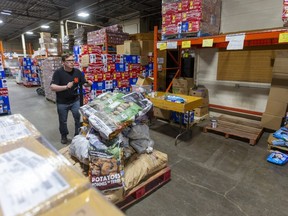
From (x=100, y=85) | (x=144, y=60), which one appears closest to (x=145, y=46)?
(x=144, y=60)

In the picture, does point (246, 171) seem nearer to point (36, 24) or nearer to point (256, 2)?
point (256, 2)

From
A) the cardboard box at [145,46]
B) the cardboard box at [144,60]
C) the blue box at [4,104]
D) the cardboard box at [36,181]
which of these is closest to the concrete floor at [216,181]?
the cardboard box at [36,181]

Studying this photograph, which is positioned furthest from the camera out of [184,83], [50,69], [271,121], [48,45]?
[48,45]

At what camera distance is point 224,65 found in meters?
5.19

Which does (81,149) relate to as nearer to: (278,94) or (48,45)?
(278,94)

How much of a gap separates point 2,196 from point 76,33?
29.2 ft

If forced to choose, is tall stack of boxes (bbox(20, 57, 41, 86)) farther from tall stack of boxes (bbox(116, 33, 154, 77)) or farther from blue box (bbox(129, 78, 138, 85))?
blue box (bbox(129, 78, 138, 85))

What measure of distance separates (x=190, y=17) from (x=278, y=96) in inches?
101

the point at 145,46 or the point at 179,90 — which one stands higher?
the point at 145,46

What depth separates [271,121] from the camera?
4.21 m

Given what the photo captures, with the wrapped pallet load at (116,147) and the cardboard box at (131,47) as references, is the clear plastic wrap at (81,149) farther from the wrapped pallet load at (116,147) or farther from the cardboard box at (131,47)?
the cardboard box at (131,47)

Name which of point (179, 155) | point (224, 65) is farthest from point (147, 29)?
point (179, 155)

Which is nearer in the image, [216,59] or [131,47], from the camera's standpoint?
[216,59]

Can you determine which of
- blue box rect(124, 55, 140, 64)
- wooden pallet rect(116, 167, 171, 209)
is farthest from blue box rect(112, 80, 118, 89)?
wooden pallet rect(116, 167, 171, 209)
